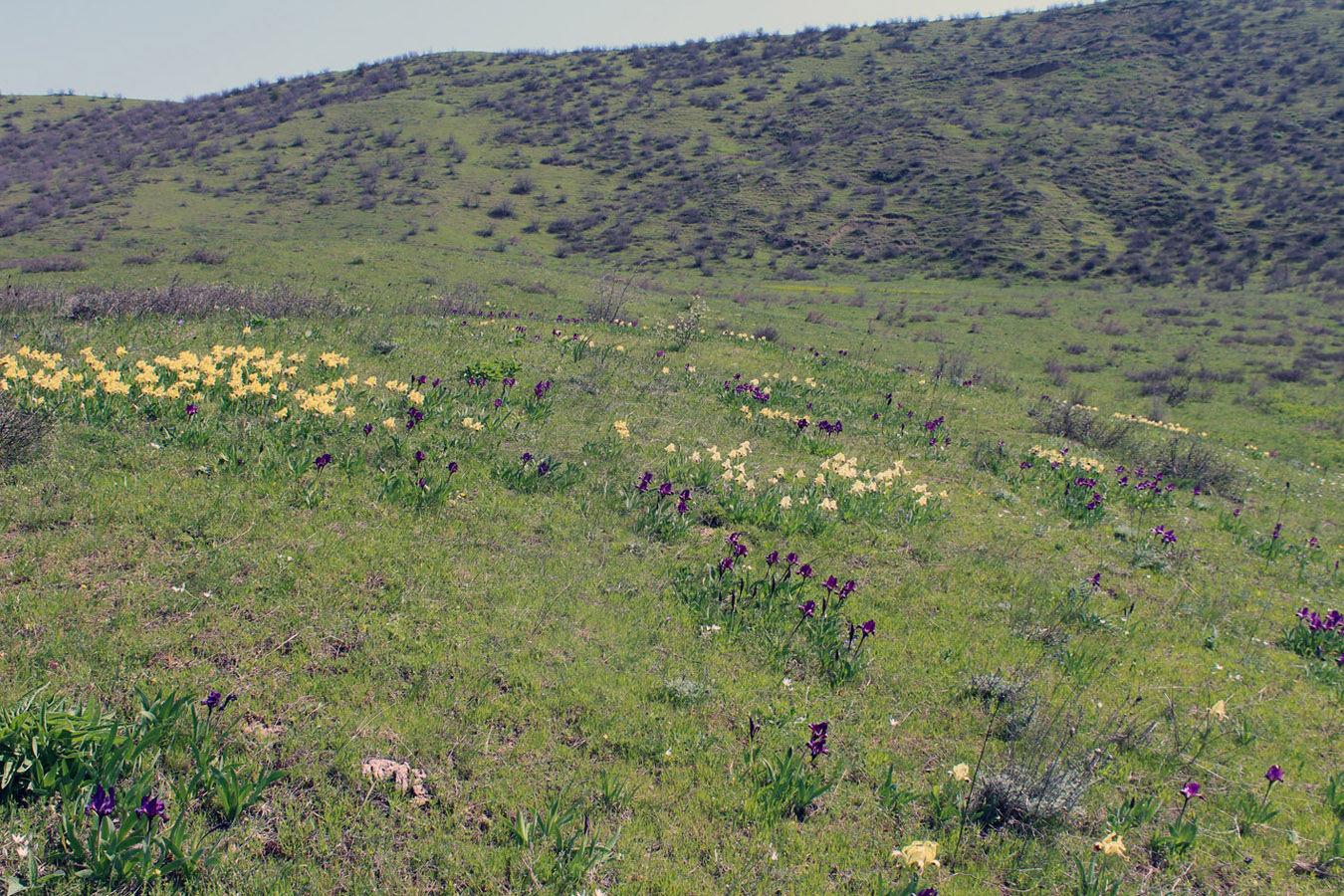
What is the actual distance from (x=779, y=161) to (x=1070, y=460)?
60.5 m

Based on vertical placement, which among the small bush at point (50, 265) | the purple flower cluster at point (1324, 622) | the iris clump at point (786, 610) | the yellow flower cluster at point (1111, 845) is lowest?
the purple flower cluster at point (1324, 622)

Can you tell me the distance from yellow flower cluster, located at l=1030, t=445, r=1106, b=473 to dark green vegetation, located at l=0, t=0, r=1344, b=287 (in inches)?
922

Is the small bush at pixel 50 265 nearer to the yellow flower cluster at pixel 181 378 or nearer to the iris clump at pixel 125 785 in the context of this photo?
the yellow flower cluster at pixel 181 378

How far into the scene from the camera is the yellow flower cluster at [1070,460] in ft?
37.5

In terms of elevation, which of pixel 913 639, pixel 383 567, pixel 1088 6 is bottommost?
pixel 913 639

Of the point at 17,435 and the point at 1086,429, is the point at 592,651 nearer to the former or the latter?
the point at 17,435

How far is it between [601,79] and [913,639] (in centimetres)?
9304

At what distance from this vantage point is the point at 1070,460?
39.2ft

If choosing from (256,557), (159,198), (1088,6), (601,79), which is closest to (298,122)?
(159,198)

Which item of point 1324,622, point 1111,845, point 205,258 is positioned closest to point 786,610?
point 1111,845

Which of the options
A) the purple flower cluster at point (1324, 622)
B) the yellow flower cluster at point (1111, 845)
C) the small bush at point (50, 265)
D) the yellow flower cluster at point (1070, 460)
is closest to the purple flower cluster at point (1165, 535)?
the purple flower cluster at point (1324, 622)

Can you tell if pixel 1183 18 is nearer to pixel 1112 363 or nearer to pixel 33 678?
pixel 1112 363

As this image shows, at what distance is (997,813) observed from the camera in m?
4.15

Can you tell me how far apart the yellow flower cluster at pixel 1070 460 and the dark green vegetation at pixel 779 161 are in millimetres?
23427
